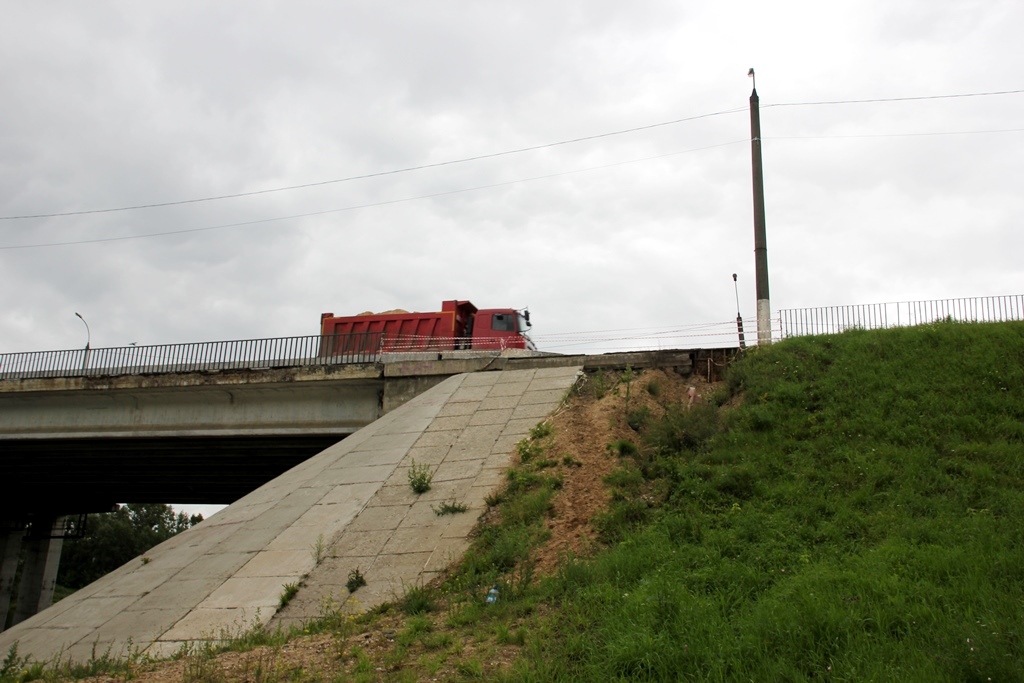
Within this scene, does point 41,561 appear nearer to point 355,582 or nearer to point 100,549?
point 355,582

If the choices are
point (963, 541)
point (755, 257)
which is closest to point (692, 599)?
point (963, 541)

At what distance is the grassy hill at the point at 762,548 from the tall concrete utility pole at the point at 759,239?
2.60m

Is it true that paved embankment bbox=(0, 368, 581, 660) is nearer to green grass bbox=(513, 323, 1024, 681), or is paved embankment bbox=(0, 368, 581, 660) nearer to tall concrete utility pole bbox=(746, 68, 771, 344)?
green grass bbox=(513, 323, 1024, 681)

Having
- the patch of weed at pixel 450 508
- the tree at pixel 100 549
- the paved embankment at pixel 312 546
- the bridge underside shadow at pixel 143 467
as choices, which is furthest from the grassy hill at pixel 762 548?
the tree at pixel 100 549

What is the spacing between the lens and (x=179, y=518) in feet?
396

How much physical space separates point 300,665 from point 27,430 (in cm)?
2146

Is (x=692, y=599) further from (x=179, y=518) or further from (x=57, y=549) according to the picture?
(x=179, y=518)

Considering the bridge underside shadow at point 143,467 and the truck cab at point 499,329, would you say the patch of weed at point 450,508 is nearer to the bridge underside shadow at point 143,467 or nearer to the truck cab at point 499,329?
the bridge underside shadow at point 143,467

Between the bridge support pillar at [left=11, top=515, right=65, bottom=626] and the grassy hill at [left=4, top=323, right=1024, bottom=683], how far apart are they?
33324mm

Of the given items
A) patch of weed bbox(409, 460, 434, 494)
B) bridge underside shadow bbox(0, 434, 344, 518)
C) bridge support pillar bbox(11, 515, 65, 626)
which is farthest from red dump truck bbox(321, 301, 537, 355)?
bridge support pillar bbox(11, 515, 65, 626)

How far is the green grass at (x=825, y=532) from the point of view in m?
6.47

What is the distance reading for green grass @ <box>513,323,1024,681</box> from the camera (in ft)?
21.2

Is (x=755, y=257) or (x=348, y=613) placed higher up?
(x=755, y=257)

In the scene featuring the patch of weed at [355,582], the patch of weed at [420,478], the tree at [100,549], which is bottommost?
the tree at [100,549]
